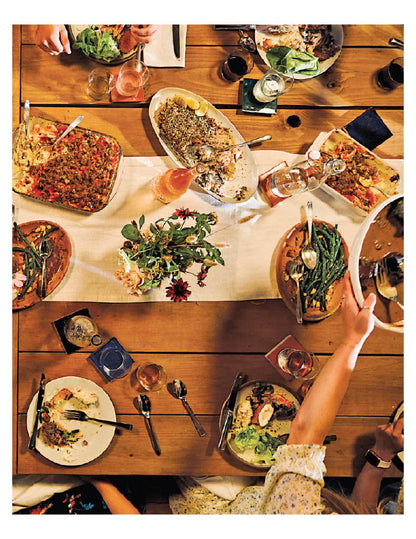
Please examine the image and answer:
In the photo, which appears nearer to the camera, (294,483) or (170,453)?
(294,483)

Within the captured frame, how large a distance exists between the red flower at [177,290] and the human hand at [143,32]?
3.14 ft

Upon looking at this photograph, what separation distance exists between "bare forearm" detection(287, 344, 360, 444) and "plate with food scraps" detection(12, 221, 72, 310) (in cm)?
109

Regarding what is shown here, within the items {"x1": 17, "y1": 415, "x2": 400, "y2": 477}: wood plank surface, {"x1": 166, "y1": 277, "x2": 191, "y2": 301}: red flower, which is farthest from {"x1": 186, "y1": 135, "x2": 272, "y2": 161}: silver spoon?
{"x1": 17, "y1": 415, "x2": 400, "y2": 477}: wood plank surface

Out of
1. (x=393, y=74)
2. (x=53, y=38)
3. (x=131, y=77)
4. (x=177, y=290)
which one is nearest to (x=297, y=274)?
(x=177, y=290)

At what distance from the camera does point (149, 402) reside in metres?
1.72

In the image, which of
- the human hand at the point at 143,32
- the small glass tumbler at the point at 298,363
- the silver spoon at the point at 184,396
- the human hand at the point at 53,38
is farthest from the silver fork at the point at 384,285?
the human hand at the point at 53,38

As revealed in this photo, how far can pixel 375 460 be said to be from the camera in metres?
1.74

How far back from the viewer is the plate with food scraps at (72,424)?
1.68m

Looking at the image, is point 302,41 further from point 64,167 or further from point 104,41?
point 64,167

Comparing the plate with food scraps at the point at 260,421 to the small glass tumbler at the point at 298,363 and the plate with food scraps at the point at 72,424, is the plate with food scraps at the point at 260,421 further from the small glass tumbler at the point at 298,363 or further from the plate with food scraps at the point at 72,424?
the plate with food scraps at the point at 72,424

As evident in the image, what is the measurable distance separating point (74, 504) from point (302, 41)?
2144 mm

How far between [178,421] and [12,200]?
1101 millimetres
